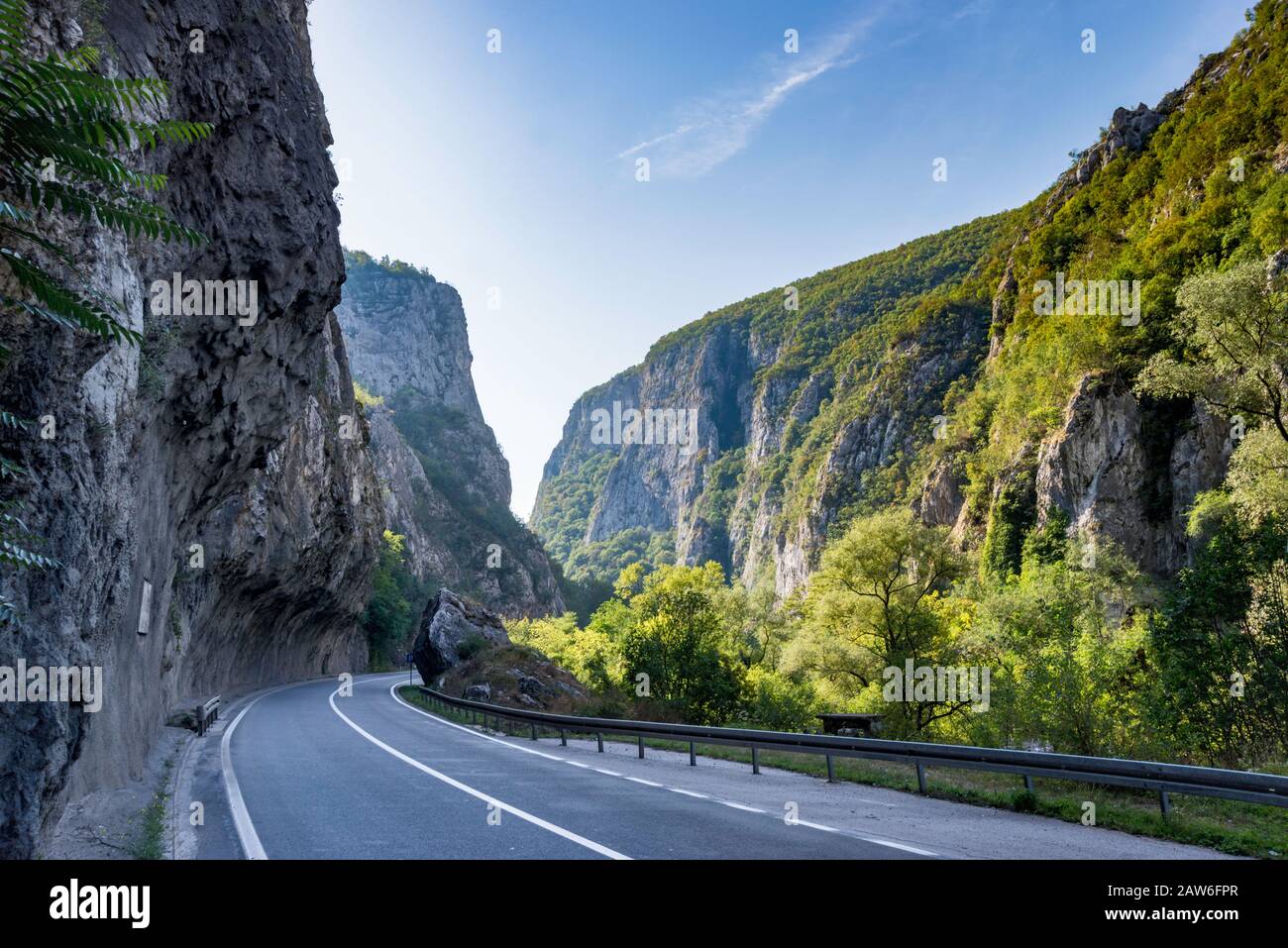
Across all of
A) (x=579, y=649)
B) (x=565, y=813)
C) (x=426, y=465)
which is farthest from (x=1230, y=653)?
(x=426, y=465)

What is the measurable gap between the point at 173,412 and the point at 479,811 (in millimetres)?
10889

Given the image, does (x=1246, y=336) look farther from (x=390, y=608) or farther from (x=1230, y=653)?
(x=390, y=608)

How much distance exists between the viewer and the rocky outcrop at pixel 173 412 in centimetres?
600

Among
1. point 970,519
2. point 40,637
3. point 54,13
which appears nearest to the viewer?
point 40,637

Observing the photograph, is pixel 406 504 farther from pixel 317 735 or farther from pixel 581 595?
pixel 317 735

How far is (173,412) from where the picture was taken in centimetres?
1466

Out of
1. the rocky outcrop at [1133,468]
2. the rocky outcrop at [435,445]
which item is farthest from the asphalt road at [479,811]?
the rocky outcrop at [435,445]

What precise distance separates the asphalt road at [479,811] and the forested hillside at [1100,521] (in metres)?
7.17

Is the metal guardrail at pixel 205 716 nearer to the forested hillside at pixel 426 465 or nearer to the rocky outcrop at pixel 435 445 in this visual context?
the forested hillside at pixel 426 465

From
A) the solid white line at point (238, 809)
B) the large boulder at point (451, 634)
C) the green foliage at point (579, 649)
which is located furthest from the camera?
the large boulder at point (451, 634)

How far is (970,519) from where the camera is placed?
63156 mm

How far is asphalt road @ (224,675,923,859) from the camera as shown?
21.5 feet

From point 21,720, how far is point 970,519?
2615 inches
